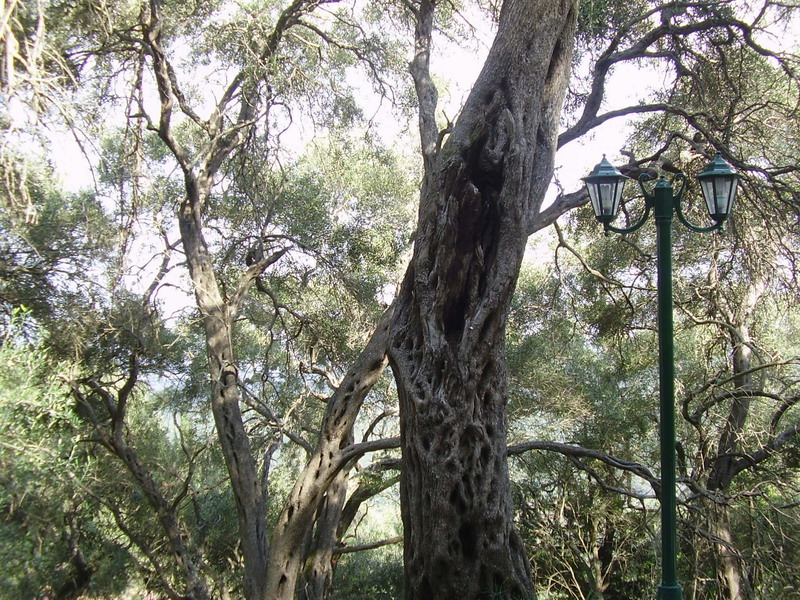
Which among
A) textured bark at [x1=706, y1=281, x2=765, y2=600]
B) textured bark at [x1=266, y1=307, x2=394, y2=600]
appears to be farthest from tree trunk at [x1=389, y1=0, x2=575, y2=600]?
textured bark at [x1=706, y1=281, x2=765, y2=600]

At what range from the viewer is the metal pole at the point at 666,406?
4.61 meters

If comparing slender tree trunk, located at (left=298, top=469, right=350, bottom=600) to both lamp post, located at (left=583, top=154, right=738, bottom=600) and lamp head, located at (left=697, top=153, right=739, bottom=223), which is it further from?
lamp head, located at (left=697, top=153, right=739, bottom=223)

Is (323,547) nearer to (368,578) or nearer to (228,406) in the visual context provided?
(228,406)

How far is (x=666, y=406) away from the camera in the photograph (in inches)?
189

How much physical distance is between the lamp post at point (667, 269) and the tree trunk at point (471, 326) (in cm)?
58

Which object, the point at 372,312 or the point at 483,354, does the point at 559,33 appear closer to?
the point at 483,354

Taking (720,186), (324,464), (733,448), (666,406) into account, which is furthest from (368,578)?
(720,186)

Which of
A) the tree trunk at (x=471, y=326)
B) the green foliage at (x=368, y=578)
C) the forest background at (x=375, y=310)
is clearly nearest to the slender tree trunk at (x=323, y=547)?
the forest background at (x=375, y=310)

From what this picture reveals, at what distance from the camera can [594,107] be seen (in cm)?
791

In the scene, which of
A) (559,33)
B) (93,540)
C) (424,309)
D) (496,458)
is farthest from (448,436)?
(93,540)

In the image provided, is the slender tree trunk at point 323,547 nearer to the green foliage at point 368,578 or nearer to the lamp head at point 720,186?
the green foliage at point 368,578

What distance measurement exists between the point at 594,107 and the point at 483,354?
405 centimetres

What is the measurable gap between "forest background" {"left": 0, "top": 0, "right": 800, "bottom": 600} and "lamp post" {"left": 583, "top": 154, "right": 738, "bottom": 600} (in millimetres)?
629

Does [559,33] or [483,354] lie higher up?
[559,33]
